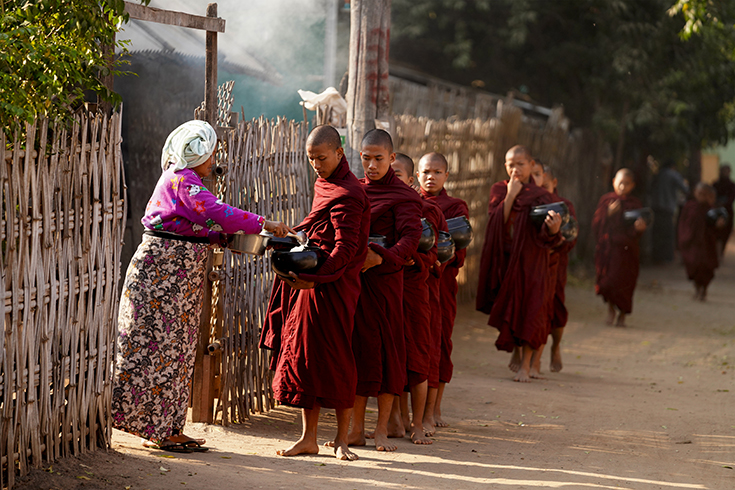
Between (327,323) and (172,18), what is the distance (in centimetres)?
203

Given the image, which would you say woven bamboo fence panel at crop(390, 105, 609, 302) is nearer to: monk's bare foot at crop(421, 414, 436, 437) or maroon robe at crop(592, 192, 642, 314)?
maroon robe at crop(592, 192, 642, 314)

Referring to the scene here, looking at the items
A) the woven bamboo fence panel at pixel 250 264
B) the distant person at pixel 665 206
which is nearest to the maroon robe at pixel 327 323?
the woven bamboo fence panel at pixel 250 264

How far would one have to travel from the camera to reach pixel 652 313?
11.6 m

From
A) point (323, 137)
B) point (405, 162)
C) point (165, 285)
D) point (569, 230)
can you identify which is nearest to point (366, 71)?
point (405, 162)

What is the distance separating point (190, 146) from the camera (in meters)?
4.23

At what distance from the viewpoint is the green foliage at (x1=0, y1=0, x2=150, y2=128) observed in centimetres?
372

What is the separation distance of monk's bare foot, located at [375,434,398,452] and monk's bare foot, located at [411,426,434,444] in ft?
0.81

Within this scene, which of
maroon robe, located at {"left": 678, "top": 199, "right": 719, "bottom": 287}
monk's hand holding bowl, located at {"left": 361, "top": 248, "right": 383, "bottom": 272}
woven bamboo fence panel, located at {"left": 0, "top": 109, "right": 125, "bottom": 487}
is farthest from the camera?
maroon robe, located at {"left": 678, "top": 199, "right": 719, "bottom": 287}

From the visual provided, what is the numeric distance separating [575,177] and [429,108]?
389cm

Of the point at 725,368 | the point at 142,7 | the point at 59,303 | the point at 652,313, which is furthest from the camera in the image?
the point at 652,313


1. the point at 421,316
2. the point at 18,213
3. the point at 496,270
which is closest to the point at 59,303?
the point at 18,213

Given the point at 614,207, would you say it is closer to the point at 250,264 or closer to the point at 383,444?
the point at 250,264

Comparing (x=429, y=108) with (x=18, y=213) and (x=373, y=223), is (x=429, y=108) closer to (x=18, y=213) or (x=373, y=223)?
(x=373, y=223)

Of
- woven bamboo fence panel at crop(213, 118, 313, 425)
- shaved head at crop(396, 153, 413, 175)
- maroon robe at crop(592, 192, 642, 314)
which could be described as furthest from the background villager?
maroon robe at crop(592, 192, 642, 314)
